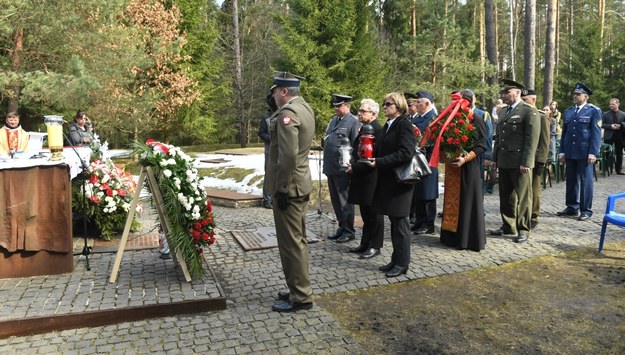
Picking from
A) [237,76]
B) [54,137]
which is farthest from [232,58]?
[54,137]

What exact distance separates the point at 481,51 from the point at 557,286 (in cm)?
2984

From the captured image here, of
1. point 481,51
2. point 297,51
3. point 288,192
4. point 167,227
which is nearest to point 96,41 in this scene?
point 297,51

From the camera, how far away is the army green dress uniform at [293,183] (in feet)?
13.8

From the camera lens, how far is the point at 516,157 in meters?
6.64

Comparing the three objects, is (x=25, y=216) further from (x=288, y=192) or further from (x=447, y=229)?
(x=447, y=229)

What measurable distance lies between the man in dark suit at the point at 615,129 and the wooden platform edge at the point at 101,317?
1255cm

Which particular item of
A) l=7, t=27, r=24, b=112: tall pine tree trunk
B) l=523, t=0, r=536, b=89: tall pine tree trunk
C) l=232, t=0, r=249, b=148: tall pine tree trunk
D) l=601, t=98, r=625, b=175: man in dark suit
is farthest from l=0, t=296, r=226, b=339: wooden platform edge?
l=232, t=0, r=249, b=148: tall pine tree trunk

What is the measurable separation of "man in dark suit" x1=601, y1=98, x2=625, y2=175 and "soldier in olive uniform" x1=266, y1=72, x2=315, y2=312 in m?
11.7

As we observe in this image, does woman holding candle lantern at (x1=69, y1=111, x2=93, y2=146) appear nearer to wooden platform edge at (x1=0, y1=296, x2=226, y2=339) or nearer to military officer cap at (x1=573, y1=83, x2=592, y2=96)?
wooden platform edge at (x1=0, y1=296, x2=226, y2=339)

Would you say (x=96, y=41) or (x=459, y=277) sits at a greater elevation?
(x=96, y=41)

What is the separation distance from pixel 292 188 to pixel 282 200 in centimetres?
13

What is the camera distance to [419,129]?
7.38m

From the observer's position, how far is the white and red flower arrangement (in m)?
6.58

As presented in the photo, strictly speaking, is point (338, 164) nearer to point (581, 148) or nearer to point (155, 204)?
point (155, 204)
